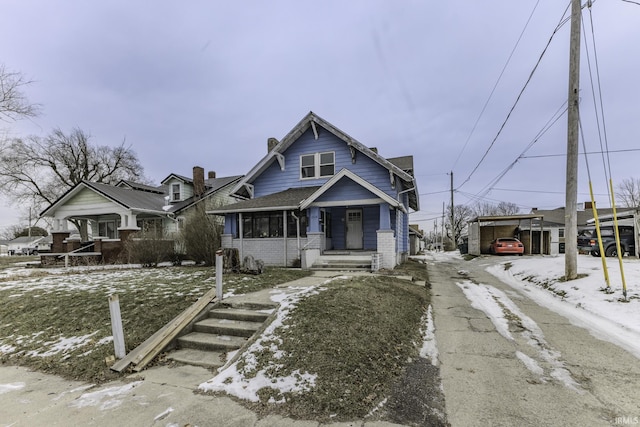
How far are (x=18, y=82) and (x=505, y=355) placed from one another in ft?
59.8

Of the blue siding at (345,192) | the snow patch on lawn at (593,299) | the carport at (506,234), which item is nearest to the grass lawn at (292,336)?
the snow patch on lawn at (593,299)

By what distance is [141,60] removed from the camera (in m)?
13.9

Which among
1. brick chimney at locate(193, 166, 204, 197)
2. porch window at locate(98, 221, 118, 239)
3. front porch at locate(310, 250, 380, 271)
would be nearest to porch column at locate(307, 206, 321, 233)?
front porch at locate(310, 250, 380, 271)

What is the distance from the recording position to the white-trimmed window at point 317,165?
15.1 m

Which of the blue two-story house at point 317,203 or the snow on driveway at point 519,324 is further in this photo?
the blue two-story house at point 317,203

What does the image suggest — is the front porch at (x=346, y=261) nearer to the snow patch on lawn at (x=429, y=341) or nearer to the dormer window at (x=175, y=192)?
the snow patch on lawn at (x=429, y=341)

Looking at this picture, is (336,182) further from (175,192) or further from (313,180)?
(175,192)

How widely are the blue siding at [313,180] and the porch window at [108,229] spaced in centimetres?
1309

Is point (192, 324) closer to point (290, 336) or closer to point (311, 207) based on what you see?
point (290, 336)

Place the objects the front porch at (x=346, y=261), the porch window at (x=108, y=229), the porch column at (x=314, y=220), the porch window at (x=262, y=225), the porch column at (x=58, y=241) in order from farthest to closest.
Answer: the porch window at (x=108, y=229) → the porch column at (x=58, y=241) → the porch window at (x=262, y=225) → the porch column at (x=314, y=220) → the front porch at (x=346, y=261)

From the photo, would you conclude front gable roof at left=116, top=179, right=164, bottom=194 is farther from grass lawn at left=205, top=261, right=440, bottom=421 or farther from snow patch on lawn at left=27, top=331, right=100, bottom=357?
grass lawn at left=205, top=261, right=440, bottom=421

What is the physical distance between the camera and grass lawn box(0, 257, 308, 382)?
481cm

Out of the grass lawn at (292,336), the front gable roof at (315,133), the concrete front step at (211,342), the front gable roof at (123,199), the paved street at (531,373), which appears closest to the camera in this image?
the paved street at (531,373)

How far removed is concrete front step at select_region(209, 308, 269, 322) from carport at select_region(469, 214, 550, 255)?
74.5ft
